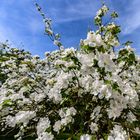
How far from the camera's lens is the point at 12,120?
191 inches

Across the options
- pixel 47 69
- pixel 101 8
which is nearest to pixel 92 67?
pixel 101 8

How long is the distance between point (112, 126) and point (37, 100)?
1551 millimetres

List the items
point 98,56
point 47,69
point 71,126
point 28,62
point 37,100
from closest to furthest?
point 98,56, point 71,126, point 37,100, point 28,62, point 47,69

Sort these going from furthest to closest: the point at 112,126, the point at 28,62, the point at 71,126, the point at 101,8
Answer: the point at 101,8, the point at 28,62, the point at 71,126, the point at 112,126

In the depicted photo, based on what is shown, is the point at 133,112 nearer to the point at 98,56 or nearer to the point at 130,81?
the point at 98,56

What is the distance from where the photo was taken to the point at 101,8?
33.8 ft

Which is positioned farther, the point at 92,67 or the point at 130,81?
the point at 130,81

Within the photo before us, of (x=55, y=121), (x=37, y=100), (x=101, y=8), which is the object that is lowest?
(x=55, y=121)

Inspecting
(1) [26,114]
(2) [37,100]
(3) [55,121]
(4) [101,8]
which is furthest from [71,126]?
(4) [101,8]

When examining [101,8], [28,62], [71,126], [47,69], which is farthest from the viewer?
[47,69]

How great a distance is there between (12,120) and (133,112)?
5.46 ft

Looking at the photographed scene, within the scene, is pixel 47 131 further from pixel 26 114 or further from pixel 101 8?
pixel 101 8

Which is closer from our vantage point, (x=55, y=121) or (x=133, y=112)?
(x=133, y=112)

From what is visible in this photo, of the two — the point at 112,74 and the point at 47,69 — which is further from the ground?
the point at 47,69
